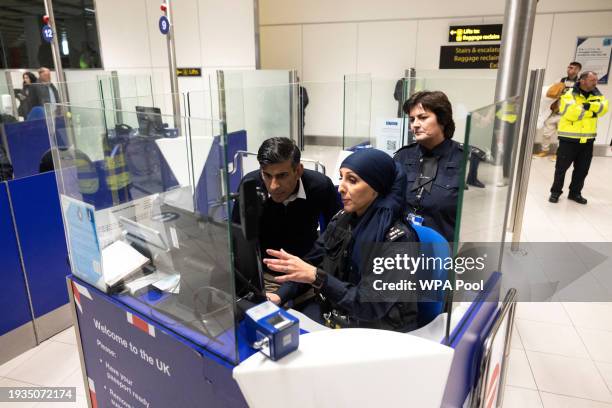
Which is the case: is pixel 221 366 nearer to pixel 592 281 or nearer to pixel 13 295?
pixel 13 295

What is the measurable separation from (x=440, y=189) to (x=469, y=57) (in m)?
6.62

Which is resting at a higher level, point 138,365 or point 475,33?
point 475,33

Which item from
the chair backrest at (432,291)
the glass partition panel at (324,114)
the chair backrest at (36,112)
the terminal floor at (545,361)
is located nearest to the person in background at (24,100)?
the chair backrest at (36,112)

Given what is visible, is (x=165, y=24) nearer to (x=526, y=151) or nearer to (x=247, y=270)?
(x=526, y=151)

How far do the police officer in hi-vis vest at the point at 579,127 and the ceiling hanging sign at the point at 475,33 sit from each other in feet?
9.88

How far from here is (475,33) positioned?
7.63 m

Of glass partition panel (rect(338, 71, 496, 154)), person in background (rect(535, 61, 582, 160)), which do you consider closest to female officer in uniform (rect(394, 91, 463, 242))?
glass partition panel (rect(338, 71, 496, 154))

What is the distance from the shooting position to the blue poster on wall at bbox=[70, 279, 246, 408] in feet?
3.96

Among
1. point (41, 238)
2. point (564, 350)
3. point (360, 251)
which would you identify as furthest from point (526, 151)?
point (41, 238)

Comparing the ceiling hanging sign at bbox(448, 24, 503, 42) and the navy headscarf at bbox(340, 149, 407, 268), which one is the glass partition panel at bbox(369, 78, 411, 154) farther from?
the ceiling hanging sign at bbox(448, 24, 503, 42)

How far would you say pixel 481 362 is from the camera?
1377 millimetres

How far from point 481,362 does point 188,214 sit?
106 cm

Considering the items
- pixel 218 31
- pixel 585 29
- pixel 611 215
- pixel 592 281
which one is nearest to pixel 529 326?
pixel 592 281

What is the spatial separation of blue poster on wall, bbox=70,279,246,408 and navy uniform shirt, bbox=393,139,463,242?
1.32 meters
